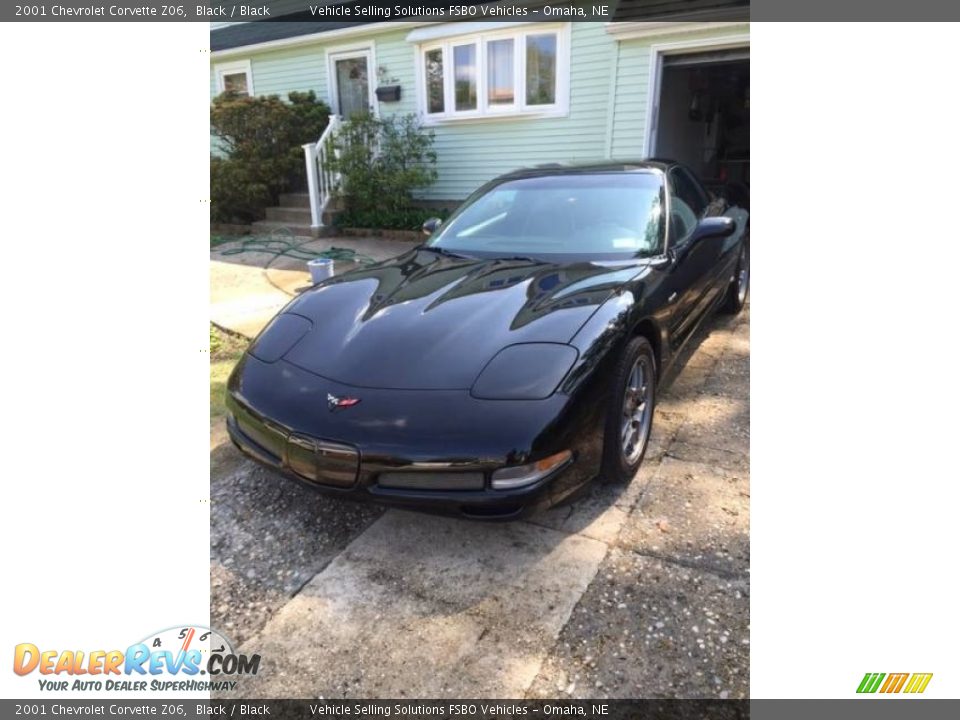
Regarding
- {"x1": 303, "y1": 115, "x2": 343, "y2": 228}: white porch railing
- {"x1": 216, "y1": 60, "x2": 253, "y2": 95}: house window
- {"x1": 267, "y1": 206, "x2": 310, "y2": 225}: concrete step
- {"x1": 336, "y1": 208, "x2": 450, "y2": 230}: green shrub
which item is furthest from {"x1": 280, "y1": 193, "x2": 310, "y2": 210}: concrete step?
{"x1": 216, "y1": 60, "x2": 253, "y2": 95}: house window

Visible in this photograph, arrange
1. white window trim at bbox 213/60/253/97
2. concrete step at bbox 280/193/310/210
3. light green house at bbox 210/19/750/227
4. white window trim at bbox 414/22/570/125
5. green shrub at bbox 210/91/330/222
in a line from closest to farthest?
light green house at bbox 210/19/750/227, white window trim at bbox 414/22/570/125, green shrub at bbox 210/91/330/222, concrete step at bbox 280/193/310/210, white window trim at bbox 213/60/253/97

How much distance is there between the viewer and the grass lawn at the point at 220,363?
3373mm

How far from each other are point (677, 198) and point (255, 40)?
10734mm

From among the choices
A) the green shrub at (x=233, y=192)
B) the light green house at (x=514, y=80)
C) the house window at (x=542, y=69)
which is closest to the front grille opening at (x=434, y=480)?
the light green house at (x=514, y=80)

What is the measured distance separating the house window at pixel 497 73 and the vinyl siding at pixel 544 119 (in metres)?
0.16

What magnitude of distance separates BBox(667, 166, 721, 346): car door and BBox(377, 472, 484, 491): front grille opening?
60.4 inches

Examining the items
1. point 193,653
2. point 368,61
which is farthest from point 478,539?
point 368,61

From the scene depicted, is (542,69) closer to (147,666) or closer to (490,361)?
(490,361)

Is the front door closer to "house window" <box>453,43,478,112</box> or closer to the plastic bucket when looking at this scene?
"house window" <box>453,43,478,112</box>

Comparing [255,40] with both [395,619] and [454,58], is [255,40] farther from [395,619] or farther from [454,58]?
[395,619]

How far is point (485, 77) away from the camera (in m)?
8.81

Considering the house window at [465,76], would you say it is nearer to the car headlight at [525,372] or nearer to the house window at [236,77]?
the house window at [236,77]

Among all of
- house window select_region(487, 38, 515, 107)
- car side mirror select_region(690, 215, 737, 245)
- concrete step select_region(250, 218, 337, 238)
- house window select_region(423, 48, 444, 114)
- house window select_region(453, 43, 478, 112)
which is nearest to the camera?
car side mirror select_region(690, 215, 737, 245)

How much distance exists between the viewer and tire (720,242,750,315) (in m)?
4.84
